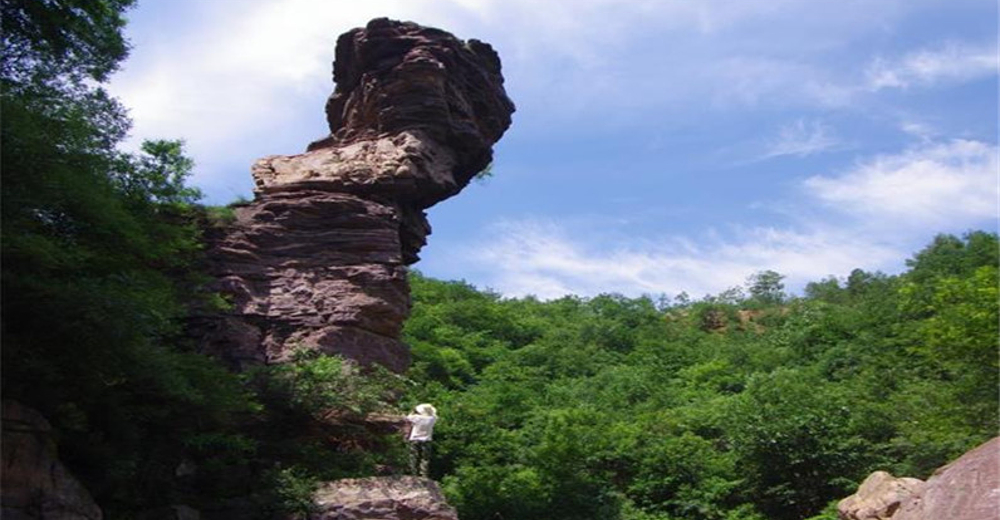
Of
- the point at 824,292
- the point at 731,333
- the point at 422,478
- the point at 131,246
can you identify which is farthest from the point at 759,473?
Result: the point at 824,292

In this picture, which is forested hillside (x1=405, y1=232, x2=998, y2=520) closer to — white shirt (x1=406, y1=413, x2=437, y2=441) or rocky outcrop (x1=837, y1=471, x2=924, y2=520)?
rocky outcrop (x1=837, y1=471, x2=924, y2=520)

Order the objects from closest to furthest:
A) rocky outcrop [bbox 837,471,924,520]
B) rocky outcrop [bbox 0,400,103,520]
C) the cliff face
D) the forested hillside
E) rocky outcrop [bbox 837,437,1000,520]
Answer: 1. rocky outcrop [bbox 0,400,103,520]
2. rocky outcrop [bbox 837,437,1000,520]
3. rocky outcrop [bbox 837,471,924,520]
4. the cliff face
5. the forested hillside

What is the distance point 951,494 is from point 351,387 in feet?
28.2

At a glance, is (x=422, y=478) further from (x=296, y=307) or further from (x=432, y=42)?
(x=432, y=42)

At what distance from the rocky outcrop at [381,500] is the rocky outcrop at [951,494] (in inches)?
248

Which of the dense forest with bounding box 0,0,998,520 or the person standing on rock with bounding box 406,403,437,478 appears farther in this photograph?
the person standing on rock with bounding box 406,403,437,478

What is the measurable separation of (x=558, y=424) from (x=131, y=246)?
1052 cm

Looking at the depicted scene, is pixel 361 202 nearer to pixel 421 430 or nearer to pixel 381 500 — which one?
pixel 421 430

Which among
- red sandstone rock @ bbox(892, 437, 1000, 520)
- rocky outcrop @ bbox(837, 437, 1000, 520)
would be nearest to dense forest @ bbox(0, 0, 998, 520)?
rocky outcrop @ bbox(837, 437, 1000, 520)

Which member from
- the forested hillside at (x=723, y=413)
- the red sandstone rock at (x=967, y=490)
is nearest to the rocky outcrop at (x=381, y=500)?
the forested hillside at (x=723, y=413)

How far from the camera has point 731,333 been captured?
41.0 m

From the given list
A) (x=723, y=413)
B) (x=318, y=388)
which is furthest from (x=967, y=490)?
(x=723, y=413)

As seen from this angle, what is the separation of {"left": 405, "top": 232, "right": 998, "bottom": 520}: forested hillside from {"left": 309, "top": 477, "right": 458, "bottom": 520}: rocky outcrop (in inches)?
192

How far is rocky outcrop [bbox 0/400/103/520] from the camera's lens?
368 inches
